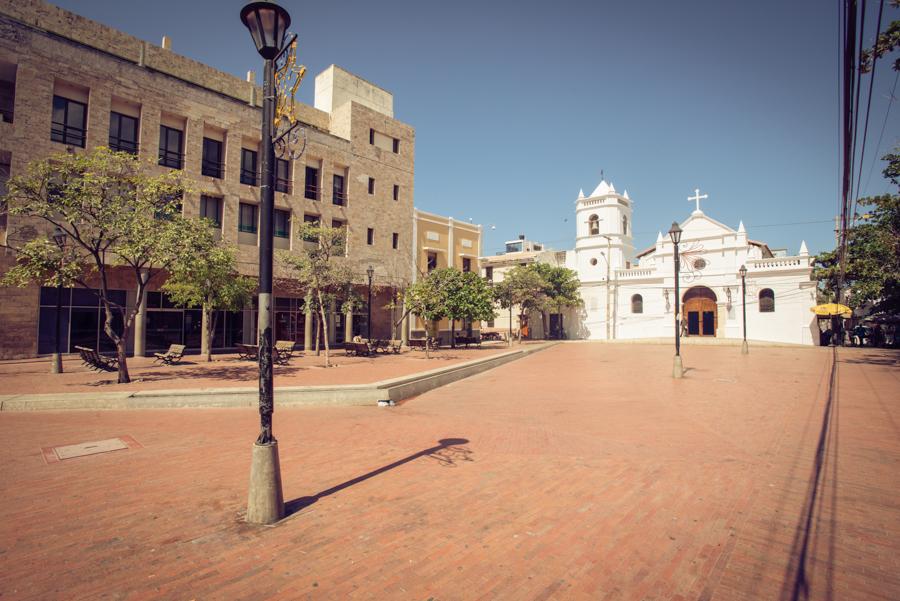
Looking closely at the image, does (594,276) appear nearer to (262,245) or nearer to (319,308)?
(319,308)

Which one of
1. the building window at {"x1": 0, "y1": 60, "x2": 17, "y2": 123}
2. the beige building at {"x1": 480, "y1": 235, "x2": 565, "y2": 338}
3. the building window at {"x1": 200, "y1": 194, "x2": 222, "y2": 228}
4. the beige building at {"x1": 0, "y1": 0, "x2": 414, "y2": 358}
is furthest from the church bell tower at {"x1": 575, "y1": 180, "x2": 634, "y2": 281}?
the building window at {"x1": 0, "y1": 60, "x2": 17, "y2": 123}

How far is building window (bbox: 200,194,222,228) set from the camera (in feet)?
76.7

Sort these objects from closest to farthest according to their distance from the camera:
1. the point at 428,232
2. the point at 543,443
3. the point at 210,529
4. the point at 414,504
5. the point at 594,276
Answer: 1. the point at 210,529
2. the point at 414,504
3. the point at 543,443
4. the point at 428,232
5. the point at 594,276

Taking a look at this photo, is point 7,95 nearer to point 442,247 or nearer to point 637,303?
point 442,247

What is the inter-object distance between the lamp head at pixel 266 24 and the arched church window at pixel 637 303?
44344 mm

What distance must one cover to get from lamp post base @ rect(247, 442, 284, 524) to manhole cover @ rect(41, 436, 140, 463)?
3769 mm

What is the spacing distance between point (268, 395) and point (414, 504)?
2.06 meters

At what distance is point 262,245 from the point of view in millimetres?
4766

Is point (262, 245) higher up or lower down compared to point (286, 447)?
higher up

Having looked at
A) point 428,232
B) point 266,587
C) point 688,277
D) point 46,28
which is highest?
point 46,28

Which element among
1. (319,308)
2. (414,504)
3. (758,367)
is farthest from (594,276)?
(414,504)

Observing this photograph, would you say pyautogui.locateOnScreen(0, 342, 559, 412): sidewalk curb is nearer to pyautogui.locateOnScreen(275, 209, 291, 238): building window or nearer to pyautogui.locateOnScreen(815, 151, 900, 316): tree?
pyautogui.locateOnScreen(275, 209, 291, 238): building window

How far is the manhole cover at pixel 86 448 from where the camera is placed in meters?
6.50

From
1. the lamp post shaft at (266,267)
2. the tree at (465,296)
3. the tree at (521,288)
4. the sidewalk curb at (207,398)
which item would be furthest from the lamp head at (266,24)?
the tree at (521,288)
